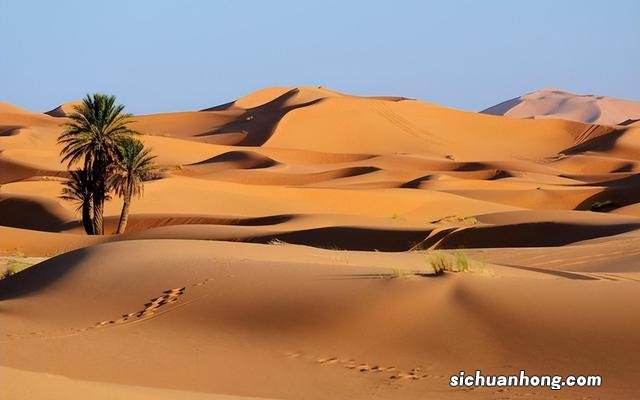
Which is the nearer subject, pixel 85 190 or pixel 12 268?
pixel 12 268

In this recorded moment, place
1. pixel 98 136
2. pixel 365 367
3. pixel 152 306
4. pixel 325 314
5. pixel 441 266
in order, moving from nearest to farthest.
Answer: pixel 365 367 → pixel 325 314 → pixel 152 306 → pixel 441 266 → pixel 98 136

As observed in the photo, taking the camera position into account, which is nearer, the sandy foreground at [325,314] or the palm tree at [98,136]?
the sandy foreground at [325,314]

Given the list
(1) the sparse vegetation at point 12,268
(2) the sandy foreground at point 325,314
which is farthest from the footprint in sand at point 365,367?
(1) the sparse vegetation at point 12,268

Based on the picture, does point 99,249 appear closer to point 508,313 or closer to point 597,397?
point 508,313

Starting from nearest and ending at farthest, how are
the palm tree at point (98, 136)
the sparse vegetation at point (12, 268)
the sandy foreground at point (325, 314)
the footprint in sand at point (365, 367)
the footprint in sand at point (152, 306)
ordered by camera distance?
the sandy foreground at point (325, 314), the footprint in sand at point (365, 367), the footprint in sand at point (152, 306), the sparse vegetation at point (12, 268), the palm tree at point (98, 136)

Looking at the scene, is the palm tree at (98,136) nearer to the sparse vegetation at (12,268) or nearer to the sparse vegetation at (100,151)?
the sparse vegetation at (100,151)

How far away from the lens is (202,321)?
11.0 metres

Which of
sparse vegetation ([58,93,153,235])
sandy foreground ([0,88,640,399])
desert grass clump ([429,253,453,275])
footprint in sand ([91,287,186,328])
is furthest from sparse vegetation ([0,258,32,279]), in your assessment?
sparse vegetation ([58,93,153,235])

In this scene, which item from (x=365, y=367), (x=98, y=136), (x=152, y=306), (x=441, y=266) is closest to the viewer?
(x=365, y=367)

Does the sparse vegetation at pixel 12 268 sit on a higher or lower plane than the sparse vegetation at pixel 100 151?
lower

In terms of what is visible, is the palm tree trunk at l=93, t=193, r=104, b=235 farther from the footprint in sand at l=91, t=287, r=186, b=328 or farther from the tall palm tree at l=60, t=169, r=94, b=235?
the footprint in sand at l=91, t=287, r=186, b=328

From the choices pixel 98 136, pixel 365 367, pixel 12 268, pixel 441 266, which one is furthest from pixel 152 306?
pixel 98 136

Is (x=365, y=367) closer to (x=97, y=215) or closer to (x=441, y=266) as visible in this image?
(x=441, y=266)

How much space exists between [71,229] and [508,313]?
2874 cm
